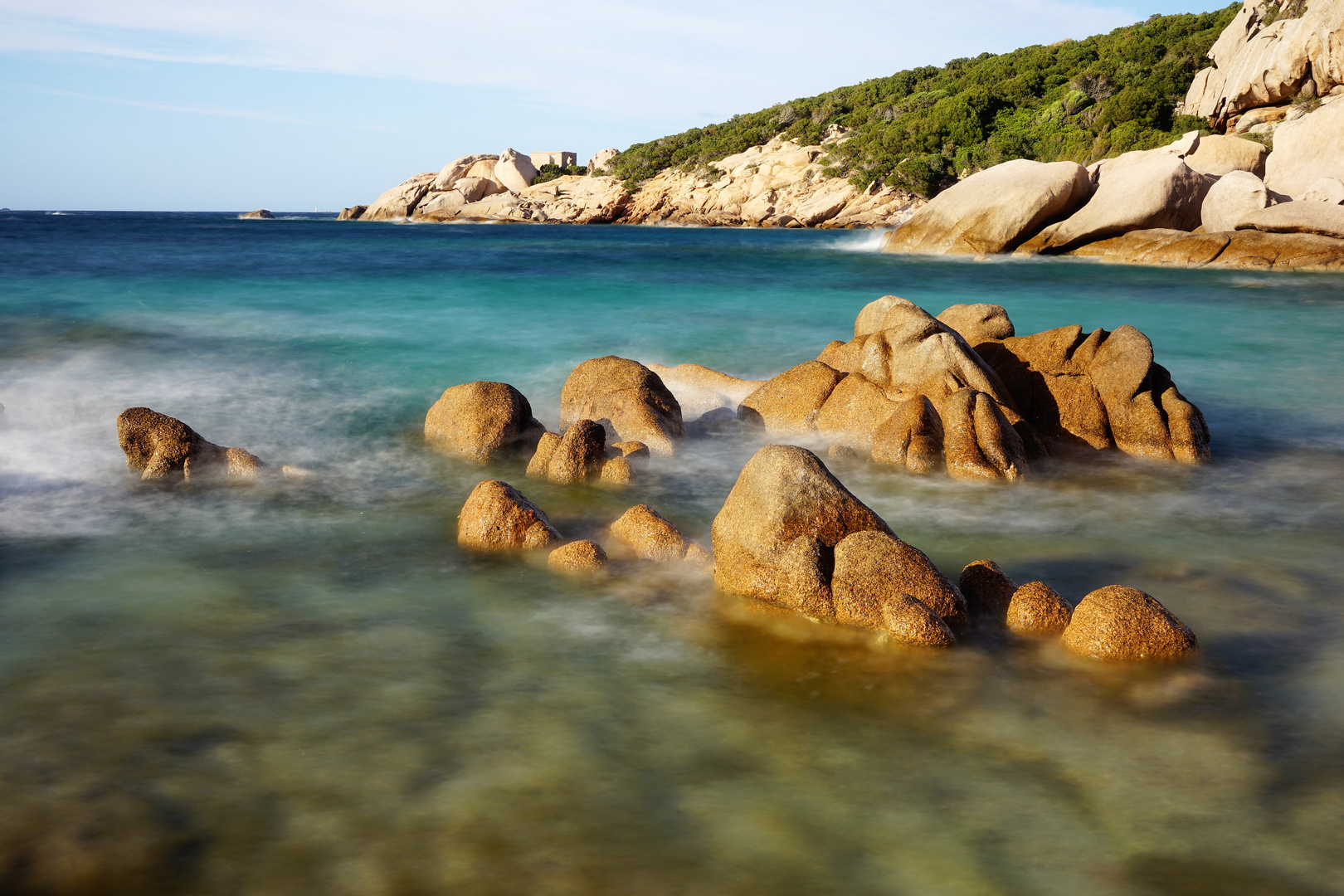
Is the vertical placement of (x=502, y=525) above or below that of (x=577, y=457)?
below

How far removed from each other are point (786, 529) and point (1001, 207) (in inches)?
1094

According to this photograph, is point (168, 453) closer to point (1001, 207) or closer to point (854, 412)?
point (854, 412)

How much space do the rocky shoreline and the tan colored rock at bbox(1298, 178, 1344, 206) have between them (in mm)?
21870

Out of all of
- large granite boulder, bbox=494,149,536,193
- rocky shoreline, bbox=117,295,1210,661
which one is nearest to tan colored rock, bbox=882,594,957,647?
rocky shoreline, bbox=117,295,1210,661

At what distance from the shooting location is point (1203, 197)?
28312mm

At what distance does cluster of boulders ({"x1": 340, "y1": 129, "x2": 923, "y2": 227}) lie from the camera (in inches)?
2490

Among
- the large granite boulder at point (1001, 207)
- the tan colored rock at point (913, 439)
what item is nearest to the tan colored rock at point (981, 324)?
the tan colored rock at point (913, 439)

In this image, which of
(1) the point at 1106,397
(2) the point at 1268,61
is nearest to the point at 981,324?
(1) the point at 1106,397

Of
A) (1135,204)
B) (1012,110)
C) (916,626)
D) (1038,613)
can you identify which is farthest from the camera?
(1012,110)

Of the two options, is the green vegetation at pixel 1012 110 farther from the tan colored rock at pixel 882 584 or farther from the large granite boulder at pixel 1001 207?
the tan colored rock at pixel 882 584

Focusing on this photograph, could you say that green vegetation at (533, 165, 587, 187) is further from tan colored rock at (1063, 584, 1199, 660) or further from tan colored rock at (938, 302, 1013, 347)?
tan colored rock at (1063, 584, 1199, 660)

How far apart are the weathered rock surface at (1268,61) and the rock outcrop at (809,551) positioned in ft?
102

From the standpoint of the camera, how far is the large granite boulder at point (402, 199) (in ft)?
314

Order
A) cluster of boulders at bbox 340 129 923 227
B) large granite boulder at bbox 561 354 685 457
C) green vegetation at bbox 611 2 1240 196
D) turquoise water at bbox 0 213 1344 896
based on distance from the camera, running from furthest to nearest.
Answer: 1. cluster of boulders at bbox 340 129 923 227
2. green vegetation at bbox 611 2 1240 196
3. large granite boulder at bbox 561 354 685 457
4. turquoise water at bbox 0 213 1344 896
